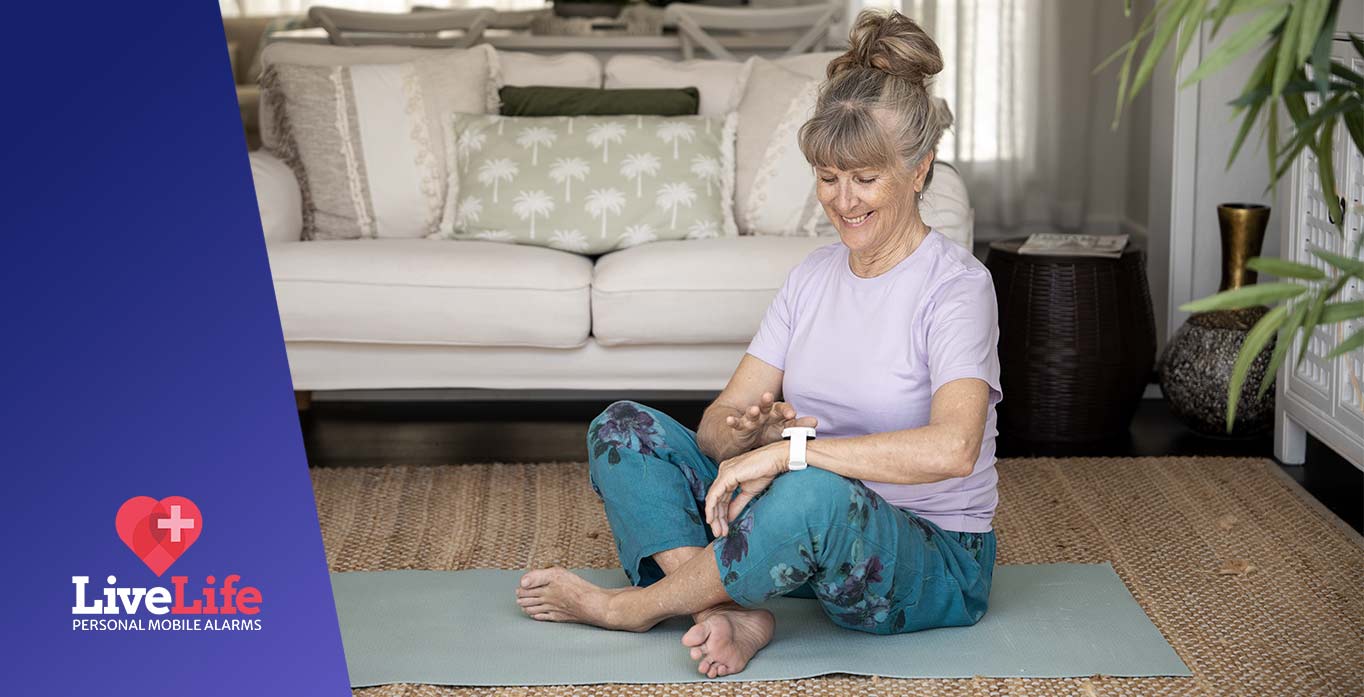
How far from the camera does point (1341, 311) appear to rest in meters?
1.25

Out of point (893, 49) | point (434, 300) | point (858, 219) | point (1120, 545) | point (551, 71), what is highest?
point (893, 49)

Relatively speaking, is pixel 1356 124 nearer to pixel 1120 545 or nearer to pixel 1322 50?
pixel 1322 50

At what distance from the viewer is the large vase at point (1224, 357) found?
333cm

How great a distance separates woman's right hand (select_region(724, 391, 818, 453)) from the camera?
81.7 inches

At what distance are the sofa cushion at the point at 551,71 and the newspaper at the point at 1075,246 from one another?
1.26 m

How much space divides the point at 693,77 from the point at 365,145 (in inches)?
35.1

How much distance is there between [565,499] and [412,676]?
0.92 meters

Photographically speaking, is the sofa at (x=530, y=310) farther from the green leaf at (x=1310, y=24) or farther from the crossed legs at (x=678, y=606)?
the green leaf at (x=1310, y=24)

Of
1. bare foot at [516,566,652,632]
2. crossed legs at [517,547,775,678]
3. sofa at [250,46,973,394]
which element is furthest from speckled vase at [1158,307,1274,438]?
bare foot at [516,566,652,632]

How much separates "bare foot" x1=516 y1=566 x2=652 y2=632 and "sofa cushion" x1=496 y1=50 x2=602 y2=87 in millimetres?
1929

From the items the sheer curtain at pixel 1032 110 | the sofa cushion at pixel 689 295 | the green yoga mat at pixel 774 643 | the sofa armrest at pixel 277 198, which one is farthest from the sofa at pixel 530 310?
the sheer curtain at pixel 1032 110

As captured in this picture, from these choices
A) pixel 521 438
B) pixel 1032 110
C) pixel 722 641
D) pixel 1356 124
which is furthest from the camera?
→ pixel 1032 110

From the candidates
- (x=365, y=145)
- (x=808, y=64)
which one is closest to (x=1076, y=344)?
(x=808, y=64)

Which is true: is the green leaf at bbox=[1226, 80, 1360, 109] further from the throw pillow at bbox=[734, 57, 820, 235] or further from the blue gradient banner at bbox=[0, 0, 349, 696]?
the throw pillow at bbox=[734, 57, 820, 235]
